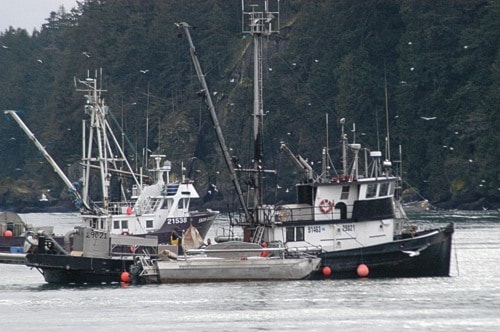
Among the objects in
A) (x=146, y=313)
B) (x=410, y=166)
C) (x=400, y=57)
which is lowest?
(x=146, y=313)

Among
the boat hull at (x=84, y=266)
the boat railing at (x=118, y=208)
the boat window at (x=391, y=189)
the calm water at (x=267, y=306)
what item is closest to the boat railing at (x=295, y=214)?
the calm water at (x=267, y=306)

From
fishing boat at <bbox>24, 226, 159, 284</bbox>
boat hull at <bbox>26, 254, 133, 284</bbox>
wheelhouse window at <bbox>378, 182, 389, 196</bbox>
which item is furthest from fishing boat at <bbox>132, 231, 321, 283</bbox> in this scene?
wheelhouse window at <bbox>378, 182, 389, 196</bbox>

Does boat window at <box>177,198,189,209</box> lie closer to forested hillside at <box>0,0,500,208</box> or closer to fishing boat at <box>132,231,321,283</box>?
fishing boat at <box>132,231,321,283</box>

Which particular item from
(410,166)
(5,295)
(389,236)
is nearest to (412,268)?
(389,236)

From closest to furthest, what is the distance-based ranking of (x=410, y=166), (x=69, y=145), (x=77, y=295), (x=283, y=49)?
1. (x=77, y=295)
2. (x=410, y=166)
3. (x=283, y=49)
4. (x=69, y=145)

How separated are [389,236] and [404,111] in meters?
73.3

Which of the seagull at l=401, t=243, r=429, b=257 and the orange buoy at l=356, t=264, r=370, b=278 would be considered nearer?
the orange buoy at l=356, t=264, r=370, b=278

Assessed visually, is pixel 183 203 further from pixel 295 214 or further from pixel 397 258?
pixel 397 258

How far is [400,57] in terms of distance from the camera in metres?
134

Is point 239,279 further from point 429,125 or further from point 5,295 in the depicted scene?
point 429,125

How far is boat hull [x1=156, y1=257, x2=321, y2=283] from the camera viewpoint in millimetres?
54781

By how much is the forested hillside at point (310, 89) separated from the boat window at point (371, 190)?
4765 centimetres

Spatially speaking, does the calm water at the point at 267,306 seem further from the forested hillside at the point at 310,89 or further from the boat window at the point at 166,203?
the forested hillside at the point at 310,89

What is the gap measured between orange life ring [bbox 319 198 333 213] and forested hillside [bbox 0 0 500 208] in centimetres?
4809
